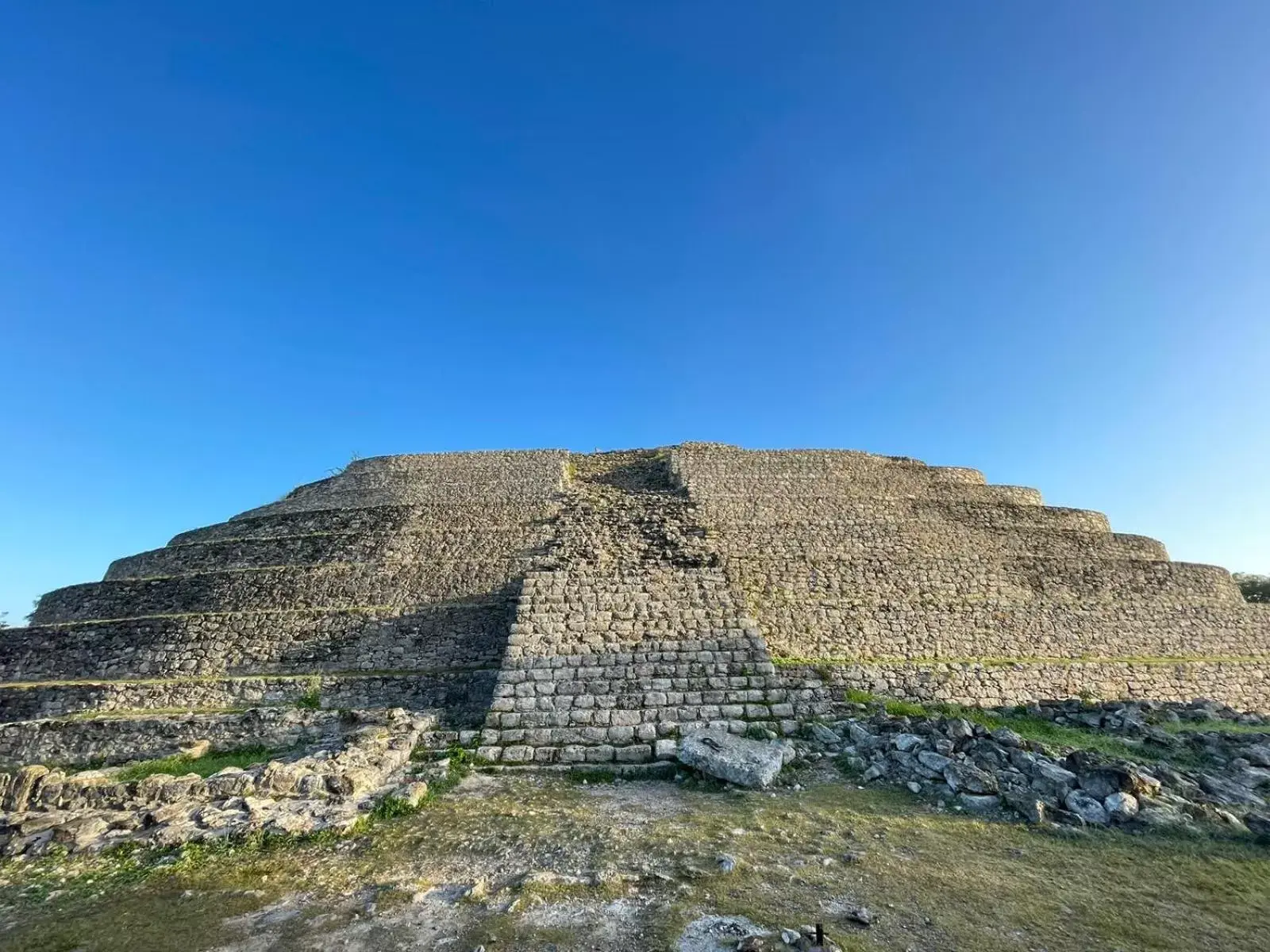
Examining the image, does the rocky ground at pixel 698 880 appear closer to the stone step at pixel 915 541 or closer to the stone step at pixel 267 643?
the stone step at pixel 267 643

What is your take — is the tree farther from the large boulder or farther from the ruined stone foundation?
the large boulder

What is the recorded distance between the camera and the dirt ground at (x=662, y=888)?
4316 mm

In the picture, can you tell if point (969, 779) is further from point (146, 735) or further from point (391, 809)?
point (146, 735)

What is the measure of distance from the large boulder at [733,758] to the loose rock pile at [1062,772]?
1.26 m

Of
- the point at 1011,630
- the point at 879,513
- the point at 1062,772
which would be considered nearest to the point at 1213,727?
the point at 1011,630

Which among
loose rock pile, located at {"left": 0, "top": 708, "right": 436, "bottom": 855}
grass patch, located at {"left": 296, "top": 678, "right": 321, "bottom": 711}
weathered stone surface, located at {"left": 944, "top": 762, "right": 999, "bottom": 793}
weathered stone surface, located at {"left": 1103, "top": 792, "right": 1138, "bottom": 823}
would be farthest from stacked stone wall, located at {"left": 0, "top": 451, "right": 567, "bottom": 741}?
weathered stone surface, located at {"left": 1103, "top": 792, "right": 1138, "bottom": 823}

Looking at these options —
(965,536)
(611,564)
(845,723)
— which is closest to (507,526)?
(611,564)

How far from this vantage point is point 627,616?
39.5 feet

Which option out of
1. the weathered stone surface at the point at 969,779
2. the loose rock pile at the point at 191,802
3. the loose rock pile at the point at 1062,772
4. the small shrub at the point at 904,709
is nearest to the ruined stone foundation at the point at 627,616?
the small shrub at the point at 904,709

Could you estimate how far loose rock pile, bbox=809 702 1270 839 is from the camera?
20.9 ft

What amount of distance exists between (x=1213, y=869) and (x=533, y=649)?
9333 mm

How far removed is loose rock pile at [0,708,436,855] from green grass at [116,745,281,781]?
7.57 feet

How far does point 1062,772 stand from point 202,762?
14.8 m

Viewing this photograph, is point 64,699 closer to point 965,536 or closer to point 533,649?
point 533,649
